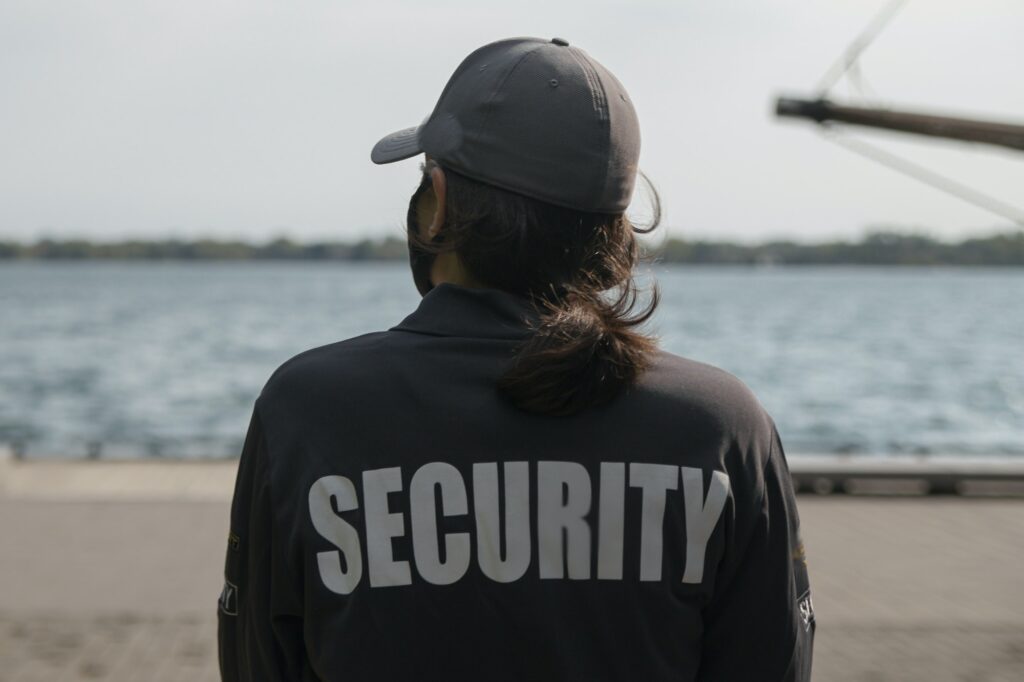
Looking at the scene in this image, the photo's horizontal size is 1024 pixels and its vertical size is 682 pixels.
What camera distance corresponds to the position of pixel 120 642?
5.33 metres

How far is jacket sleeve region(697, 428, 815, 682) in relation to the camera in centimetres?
151

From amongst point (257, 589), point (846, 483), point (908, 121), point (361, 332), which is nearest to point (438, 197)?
point (257, 589)

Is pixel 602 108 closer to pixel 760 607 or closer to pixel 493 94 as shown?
pixel 493 94

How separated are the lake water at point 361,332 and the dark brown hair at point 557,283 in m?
0.12

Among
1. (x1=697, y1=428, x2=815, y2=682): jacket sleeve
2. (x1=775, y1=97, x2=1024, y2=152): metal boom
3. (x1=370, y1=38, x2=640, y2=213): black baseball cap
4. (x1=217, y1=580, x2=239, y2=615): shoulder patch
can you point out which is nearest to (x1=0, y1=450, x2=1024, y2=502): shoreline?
(x1=775, y1=97, x2=1024, y2=152): metal boom

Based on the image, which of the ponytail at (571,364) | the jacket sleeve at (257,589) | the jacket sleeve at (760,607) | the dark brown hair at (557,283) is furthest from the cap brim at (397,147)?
the jacket sleeve at (760,607)

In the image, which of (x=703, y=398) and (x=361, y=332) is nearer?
(x=703, y=398)

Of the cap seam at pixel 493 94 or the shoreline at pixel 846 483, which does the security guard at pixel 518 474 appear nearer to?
the cap seam at pixel 493 94

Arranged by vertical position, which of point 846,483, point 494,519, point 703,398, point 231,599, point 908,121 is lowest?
point 846,483

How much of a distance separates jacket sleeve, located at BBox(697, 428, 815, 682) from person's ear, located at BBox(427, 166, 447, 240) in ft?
1.74

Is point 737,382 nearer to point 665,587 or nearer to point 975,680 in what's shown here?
point 665,587

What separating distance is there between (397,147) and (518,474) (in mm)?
519

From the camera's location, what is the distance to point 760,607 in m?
1.51

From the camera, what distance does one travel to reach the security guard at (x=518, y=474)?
1.40 metres
